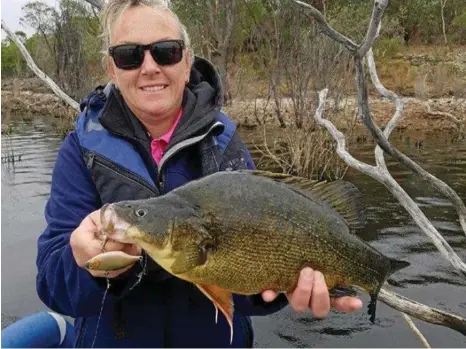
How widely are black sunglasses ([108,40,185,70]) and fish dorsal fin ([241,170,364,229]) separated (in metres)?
0.82

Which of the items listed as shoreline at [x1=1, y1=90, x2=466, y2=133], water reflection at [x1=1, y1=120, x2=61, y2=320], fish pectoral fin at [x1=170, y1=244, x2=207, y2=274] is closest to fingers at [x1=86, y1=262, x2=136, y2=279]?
fish pectoral fin at [x1=170, y1=244, x2=207, y2=274]

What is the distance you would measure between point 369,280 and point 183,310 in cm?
95

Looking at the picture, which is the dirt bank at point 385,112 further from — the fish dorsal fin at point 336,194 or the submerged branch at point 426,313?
the fish dorsal fin at point 336,194

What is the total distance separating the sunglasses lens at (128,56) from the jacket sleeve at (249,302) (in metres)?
0.64

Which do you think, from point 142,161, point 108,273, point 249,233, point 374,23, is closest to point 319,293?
point 249,233

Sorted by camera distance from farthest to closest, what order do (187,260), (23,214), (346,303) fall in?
(23,214) → (346,303) → (187,260)

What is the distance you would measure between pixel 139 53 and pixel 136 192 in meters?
0.66

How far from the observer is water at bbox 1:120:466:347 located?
6.38 metres

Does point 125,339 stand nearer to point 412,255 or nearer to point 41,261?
point 41,261

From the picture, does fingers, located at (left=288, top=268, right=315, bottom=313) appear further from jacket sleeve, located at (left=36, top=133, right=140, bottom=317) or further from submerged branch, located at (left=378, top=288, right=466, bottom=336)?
submerged branch, located at (left=378, top=288, right=466, bottom=336)

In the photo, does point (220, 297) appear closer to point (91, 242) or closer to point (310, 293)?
point (310, 293)

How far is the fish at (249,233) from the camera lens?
199 cm

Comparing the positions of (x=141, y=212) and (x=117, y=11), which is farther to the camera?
(x=117, y=11)

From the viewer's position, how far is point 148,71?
102 inches
